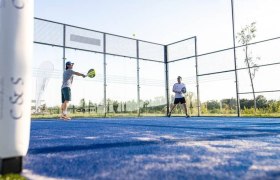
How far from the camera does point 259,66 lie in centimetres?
966

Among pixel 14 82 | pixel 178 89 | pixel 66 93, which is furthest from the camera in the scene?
pixel 178 89

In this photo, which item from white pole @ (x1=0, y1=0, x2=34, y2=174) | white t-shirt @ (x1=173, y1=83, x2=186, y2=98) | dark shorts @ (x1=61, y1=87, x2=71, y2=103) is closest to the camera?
white pole @ (x1=0, y1=0, x2=34, y2=174)

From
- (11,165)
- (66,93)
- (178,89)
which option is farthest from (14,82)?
(178,89)

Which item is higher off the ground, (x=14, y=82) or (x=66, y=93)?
(x=66, y=93)

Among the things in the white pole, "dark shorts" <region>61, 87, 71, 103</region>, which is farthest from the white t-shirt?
the white pole

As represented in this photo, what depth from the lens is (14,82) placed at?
1308 mm

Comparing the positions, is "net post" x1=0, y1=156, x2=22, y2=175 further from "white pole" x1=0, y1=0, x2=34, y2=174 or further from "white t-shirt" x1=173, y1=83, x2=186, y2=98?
"white t-shirt" x1=173, y1=83, x2=186, y2=98

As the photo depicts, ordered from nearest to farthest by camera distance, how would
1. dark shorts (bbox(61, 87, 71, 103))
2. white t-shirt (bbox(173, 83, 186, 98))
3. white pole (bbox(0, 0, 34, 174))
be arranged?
white pole (bbox(0, 0, 34, 174)) → dark shorts (bbox(61, 87, 71, 103)) → white t-shirt (bbox(173, 83, 186, 98))

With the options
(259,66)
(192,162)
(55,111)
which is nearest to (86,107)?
(55,111)

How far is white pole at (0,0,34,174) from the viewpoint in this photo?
1.29m

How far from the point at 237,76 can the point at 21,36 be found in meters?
9.75

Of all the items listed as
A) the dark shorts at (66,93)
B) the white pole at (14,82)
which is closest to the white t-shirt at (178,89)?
the dark shorts at (66,93)

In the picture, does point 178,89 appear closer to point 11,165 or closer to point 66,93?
point 66,93

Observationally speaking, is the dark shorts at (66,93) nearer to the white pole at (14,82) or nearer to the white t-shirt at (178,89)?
the white t-shirt at (178,89)
